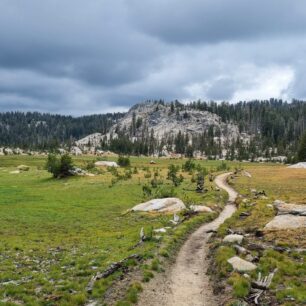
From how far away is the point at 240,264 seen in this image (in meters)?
24.8

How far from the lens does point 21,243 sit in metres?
35.3

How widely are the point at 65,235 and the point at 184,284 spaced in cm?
1965

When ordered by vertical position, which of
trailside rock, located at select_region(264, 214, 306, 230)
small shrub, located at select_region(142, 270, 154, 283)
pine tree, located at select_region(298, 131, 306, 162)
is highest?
pine tree, located at select_region(298, 131, 306, 162)

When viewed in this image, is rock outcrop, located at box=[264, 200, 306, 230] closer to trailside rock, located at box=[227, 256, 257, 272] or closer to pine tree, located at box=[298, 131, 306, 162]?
trailside rock, located at box=[227, 256, 257, 272]

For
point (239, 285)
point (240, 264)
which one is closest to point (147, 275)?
point (239, 285)

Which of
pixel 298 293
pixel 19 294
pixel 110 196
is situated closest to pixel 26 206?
pixel 110 196

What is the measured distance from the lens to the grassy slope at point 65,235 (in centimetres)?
2169

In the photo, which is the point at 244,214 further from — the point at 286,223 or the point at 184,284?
the point at 184,284

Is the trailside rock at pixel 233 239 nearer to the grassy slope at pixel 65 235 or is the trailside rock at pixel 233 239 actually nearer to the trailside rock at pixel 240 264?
the grassy slope at pixel 65 235

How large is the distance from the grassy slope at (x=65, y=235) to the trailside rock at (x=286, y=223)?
8972 mm

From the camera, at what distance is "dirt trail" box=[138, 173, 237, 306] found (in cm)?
2031

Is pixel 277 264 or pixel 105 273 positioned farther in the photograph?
pixel 277 264

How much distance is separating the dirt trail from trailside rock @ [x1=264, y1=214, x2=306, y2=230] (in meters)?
7.31

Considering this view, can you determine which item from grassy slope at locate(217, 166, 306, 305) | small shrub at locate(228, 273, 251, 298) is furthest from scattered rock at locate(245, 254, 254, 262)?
small shrub at locate(228, 273, 251, 298)
